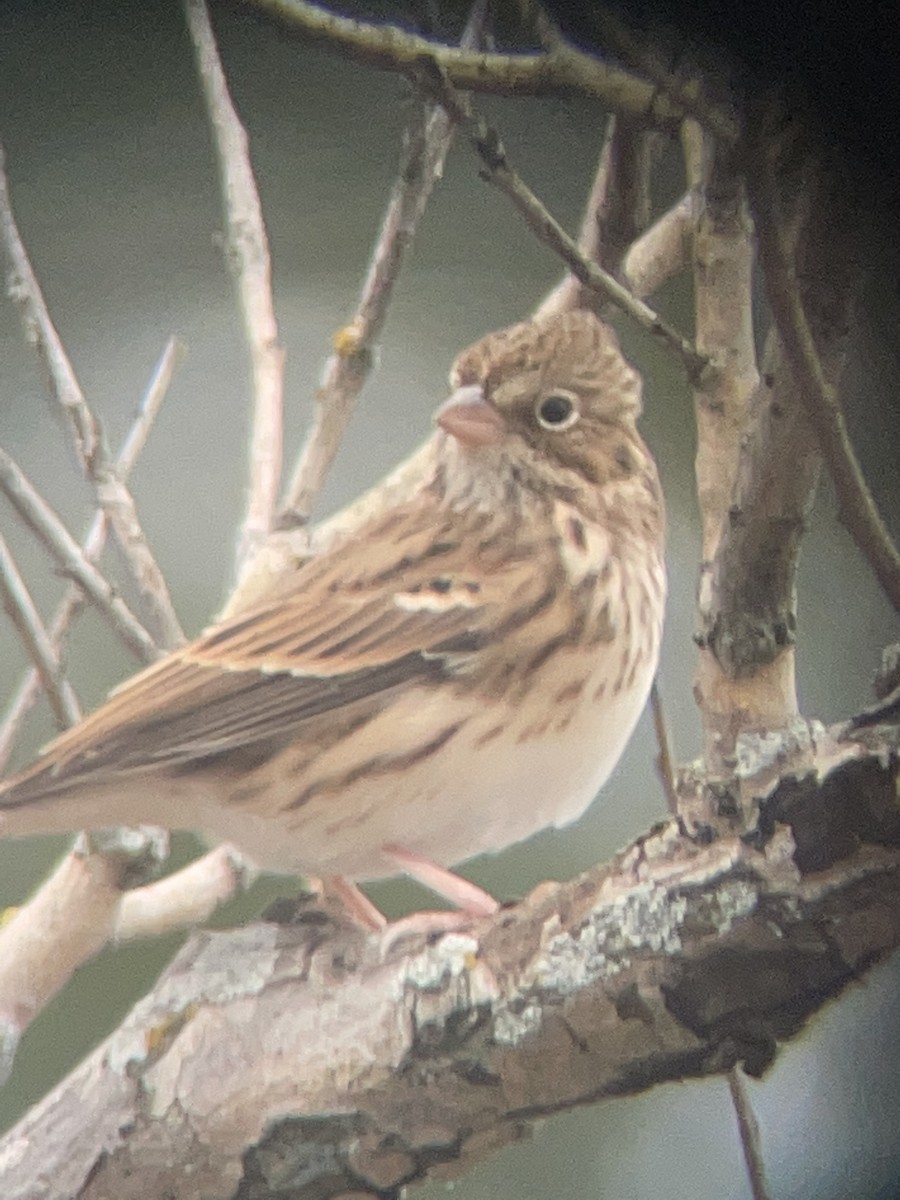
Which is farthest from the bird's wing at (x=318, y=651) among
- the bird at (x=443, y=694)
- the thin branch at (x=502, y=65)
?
the thin branch at (x=502, y=65)

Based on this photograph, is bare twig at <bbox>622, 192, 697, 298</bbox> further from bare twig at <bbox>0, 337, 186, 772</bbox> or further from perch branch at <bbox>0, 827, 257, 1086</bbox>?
perch branch at <bbox>0, 827, 257, 1086</bbox>

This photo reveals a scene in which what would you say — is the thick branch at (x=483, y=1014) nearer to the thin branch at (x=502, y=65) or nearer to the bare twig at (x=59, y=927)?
the bare twig at (x=59, y=927)

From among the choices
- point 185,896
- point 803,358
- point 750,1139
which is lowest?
point 750,1139

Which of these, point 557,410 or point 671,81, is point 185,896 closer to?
point 557,410

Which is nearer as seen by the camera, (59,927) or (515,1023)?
(515,1023)

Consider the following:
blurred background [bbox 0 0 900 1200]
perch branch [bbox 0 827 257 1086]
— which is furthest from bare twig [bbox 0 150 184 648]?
perch branch [bbox 0 827 257 1086]

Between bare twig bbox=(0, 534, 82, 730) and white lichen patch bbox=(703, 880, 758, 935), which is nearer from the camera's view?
white lichen patch bbox=(703, 880, 758, 935)

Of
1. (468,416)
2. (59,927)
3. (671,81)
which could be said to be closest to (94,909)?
(59,927)

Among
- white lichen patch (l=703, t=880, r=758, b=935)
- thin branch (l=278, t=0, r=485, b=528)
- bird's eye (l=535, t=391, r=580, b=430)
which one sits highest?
Answer: thin branch (l=278, t=0, r=485, b=528)
